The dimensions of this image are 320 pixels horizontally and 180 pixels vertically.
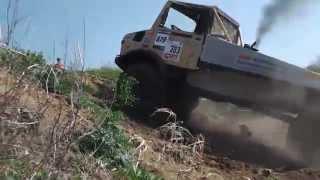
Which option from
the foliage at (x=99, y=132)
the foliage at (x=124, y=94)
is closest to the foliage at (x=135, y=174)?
the foliage at (x=99, y=132)

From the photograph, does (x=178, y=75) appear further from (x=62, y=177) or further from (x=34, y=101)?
(x=62, y=177)

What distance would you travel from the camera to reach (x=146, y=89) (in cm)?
1267

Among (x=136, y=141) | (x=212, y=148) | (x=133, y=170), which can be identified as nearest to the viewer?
(x=133, y=170)

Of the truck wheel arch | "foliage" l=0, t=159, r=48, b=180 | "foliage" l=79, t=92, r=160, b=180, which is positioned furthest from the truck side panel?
"foliage" l=0, t=159, r=48, b=180

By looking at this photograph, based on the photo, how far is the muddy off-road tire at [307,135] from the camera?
11172 millimetres

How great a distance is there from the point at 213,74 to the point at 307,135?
189 cm

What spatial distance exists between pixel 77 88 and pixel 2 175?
33.9 inches

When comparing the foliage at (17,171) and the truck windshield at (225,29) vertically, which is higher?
the truck windshield at (225,29)

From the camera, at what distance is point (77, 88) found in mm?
5383

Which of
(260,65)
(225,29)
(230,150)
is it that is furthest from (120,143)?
(225,29)

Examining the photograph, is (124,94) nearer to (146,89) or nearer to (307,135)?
(146,89)

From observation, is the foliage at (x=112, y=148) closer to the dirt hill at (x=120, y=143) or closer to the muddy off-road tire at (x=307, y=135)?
the dirt hill at (x=120, y=143)

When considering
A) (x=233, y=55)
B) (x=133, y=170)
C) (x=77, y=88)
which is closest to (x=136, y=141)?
(x=133, y=170)

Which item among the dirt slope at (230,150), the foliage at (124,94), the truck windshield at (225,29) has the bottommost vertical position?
the dirt slope at (230,150)
